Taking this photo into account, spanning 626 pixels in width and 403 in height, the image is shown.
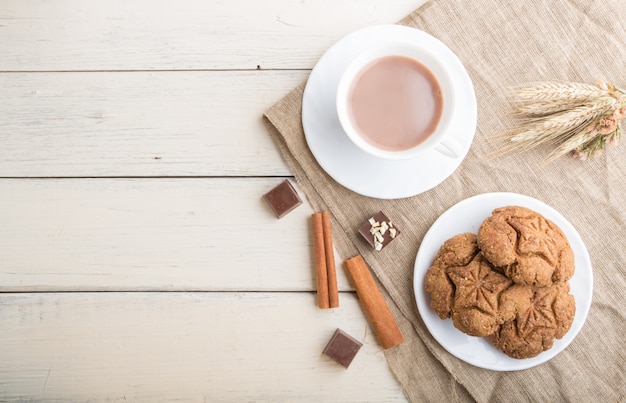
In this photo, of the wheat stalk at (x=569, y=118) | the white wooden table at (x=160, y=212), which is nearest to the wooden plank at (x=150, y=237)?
the white wooden table at (x=160, y=212)

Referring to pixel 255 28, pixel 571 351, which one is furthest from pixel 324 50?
pixel 571 351

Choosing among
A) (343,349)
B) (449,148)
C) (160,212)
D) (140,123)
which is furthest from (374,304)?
(140,123)

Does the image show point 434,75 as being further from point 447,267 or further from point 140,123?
point 140,123

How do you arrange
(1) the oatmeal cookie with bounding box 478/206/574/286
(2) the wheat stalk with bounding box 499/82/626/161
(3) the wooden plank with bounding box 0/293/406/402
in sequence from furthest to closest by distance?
(3) the wooden plank with bounding box 0/293/406/402, (2) the wheat stalk with bounding box 499/82/626/161, (1) the oatmeal cookie with bounding box 478/206/574/286

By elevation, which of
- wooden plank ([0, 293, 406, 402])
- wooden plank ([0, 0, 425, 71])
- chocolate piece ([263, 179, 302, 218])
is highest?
wooden plank ([0, 0, 425, 71])

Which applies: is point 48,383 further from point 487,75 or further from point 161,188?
point 487,75

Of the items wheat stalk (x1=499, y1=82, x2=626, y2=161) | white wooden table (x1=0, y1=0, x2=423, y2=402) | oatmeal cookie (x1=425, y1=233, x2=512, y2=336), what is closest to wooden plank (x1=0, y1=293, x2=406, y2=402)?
white wooden table (x1=0, y1=0, x2=423, y2=402)

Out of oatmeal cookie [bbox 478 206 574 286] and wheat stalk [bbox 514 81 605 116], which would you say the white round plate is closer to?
oatmeal cookie [bbox 478 206 574 286]
